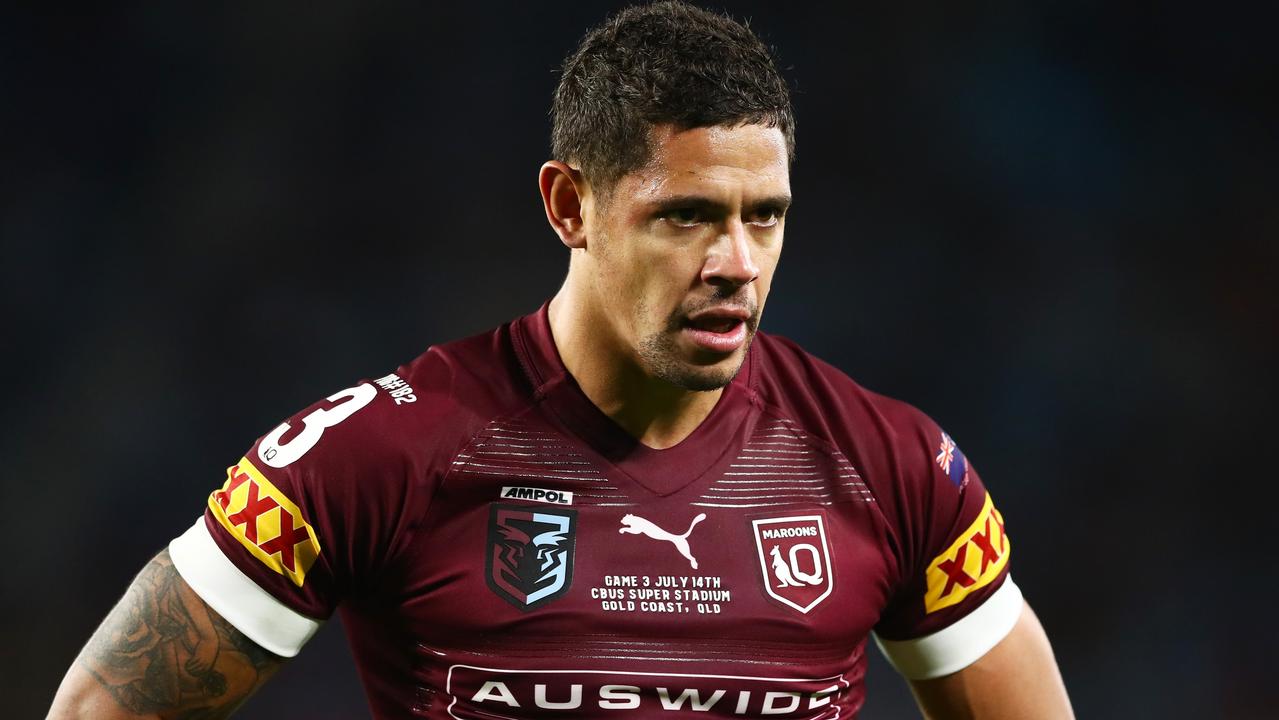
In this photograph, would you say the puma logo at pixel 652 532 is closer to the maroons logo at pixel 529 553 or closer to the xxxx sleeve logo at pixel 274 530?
the maroons logo at pixel 529 553

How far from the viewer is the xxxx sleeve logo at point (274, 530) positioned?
70.4 inches

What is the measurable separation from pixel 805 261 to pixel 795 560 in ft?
8.29

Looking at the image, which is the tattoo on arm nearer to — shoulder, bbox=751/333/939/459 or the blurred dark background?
shoulder, bbox=751/333/939/459

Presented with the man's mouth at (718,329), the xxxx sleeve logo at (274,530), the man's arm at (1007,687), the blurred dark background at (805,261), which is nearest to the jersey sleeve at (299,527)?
the xxxx sleeve logo at (274,530)

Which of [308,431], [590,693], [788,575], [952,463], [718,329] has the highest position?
[718,329]

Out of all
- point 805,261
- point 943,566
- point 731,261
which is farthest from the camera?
point 805,261

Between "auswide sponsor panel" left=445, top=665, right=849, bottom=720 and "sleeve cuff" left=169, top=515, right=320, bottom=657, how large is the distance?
0.22 meters

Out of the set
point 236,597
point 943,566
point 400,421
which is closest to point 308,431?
point 400,421

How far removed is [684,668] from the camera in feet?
6.09

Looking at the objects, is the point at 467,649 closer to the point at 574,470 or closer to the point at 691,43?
the point at 574,470

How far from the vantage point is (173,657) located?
1787 mm

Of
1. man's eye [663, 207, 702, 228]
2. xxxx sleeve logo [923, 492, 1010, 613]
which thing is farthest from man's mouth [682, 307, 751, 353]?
xxxx sleeve logo [923, 492, 1010, 613]

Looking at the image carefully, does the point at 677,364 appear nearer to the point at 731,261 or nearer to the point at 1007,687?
the point at 731,261

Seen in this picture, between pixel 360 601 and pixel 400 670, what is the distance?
0.11 metres
